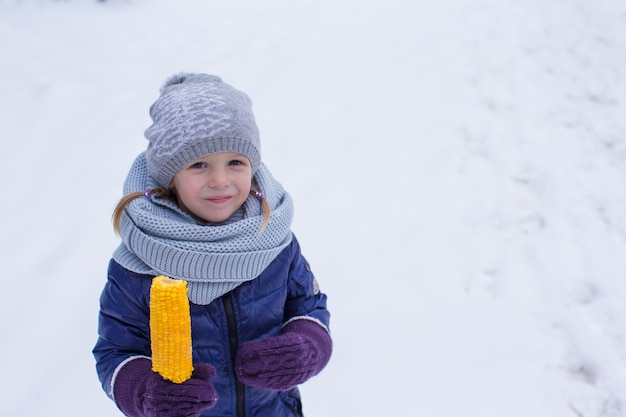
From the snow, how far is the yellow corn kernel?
1.08 m

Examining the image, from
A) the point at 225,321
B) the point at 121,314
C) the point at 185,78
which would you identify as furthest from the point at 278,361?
the point at 185,78

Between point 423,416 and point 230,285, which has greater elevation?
point 230,285

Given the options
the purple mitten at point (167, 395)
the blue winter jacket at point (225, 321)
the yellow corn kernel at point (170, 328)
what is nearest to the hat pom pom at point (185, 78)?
the blue winter jacket at point (225, 321)

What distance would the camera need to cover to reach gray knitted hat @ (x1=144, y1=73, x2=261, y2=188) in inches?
60.5

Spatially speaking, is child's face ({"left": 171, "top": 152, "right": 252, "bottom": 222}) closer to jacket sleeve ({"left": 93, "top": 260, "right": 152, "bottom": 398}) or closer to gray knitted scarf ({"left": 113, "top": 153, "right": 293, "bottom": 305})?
gray knitted scarf ({"left": 113, "top": 153, "right": 293, "bottom": 305})

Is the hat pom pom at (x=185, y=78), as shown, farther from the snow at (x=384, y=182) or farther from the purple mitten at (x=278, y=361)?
the snow at (x=384, y=182)

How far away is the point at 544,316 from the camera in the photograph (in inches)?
109

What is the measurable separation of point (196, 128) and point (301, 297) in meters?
0.64

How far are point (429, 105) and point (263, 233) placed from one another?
330cm

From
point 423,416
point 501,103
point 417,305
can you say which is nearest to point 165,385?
point 423,416

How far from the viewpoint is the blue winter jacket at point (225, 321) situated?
155 centimetres

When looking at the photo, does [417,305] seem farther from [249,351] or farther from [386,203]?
[249,351]

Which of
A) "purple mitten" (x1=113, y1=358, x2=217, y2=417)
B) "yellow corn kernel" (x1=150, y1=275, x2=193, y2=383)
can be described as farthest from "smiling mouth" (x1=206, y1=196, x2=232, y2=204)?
"purple mitten" (x1=113, y1=358, x2=217, y2=417)

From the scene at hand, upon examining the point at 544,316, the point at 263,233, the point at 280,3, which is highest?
the point at 263,233
